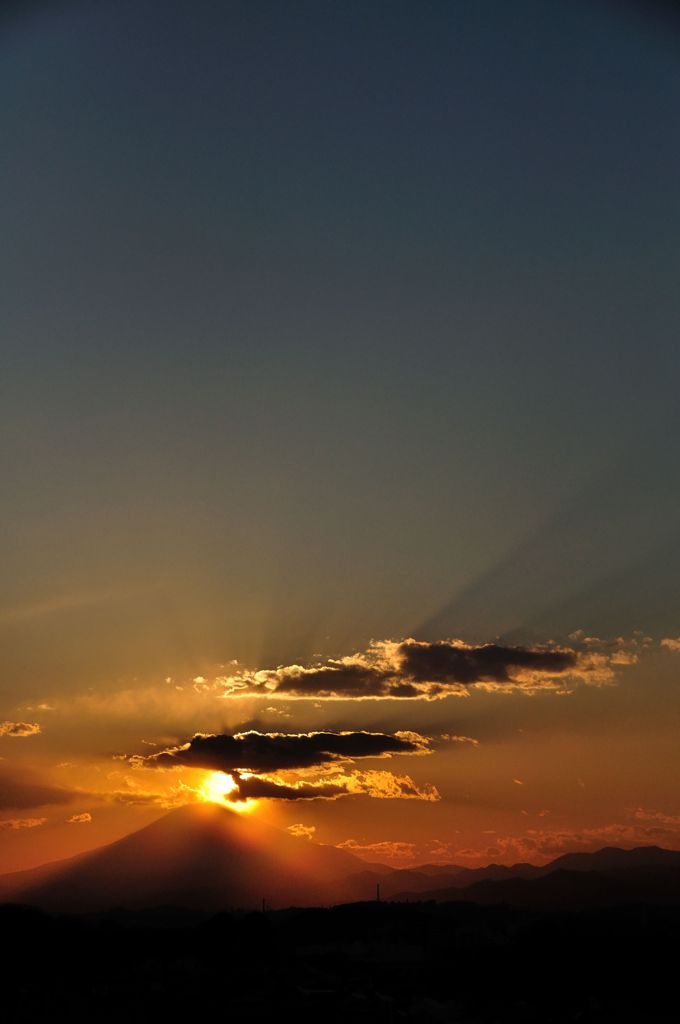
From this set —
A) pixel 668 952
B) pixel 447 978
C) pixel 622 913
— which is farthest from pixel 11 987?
pixel 622 913

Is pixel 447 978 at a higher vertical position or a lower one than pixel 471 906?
lower

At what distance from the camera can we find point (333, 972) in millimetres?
82688

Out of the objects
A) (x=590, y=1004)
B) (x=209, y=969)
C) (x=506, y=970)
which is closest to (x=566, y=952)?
(x=506, y=970)

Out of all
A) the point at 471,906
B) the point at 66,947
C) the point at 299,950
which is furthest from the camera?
the point at 471,906

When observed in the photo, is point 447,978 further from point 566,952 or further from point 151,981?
point 151,981

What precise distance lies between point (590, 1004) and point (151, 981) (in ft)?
103

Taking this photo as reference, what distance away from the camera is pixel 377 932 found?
4535 inches

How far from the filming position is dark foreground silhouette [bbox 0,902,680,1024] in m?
65.9

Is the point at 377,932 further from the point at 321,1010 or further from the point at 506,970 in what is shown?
the point at 321,1010

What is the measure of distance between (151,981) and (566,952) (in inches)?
1322

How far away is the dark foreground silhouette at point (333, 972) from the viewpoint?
65.9 m

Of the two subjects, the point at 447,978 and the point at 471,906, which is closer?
the point at 447,978

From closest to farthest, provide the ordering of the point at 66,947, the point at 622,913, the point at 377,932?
the point at 66,947, the point at 377,932, the point at 622,913

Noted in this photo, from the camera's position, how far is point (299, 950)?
10306 cm
